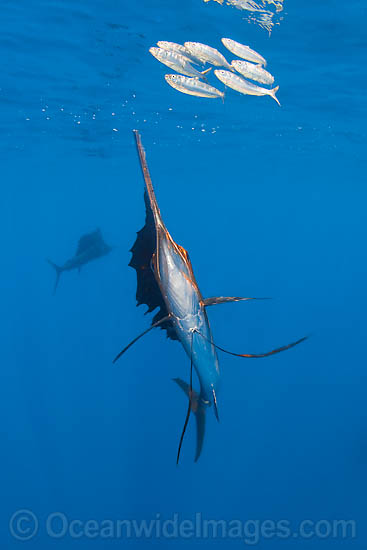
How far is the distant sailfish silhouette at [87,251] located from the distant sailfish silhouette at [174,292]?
10.1 m

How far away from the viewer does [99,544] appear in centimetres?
1230

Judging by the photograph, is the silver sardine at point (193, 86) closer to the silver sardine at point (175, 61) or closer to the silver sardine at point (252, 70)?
the silver sardine at point (175, 61)

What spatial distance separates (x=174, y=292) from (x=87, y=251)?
10483mm

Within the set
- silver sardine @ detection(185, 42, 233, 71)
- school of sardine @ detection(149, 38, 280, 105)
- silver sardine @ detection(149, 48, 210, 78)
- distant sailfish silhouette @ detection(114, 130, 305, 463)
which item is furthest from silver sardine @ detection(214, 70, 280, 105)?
distant sailfish silhouette @ detection(114, 130, 305, 463)

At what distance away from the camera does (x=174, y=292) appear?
5.00 feet

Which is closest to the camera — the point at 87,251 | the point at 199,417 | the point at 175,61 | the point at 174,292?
the point at 174,292

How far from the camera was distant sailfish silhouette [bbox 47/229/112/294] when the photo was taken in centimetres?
1153

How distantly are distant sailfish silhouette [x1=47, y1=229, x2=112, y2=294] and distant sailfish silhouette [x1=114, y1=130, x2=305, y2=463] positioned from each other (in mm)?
10074

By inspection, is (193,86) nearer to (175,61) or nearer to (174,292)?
(175,61)

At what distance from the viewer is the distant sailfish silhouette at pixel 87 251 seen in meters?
11.5

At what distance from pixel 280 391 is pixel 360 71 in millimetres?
14821

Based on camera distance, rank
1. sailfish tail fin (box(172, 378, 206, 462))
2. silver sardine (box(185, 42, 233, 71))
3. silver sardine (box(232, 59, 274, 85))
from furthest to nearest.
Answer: silver sardine (box(232, 59, 274, 85))
silver sardine (box(185, 42, 233, 71))
sailfish tail fin (box(172, 378, 206, 462))

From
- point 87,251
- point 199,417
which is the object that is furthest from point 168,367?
point 199,417

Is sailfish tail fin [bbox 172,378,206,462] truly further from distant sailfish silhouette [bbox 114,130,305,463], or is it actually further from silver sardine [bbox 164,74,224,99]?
silver sardine [bbox 164,74,224,99]
